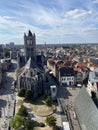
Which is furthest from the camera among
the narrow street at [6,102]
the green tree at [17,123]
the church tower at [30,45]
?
the church tower at [30,45]

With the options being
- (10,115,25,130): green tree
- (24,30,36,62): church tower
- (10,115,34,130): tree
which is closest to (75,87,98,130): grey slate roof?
(10,115,34,130): tree

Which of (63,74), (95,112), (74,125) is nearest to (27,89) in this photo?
(63,74)

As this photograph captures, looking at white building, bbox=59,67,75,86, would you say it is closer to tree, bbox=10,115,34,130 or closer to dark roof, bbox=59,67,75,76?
dark roof, bbox=59,67,75,76

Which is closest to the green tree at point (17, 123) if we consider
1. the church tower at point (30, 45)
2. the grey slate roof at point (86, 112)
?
the grey slate roof at point (86, 112)

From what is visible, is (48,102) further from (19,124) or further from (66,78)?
(66,78)

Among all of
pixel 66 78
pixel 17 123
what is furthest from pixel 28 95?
pixel 66 78

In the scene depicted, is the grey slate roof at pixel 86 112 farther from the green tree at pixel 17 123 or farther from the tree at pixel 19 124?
the green tree at pixel 17 123

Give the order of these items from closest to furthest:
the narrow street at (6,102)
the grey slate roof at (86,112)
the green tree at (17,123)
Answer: the grey slate roof at (86,112), the green tree at (17,123), the narrow street at (6,102)

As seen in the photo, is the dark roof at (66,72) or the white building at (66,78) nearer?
the white building at (66,78)
